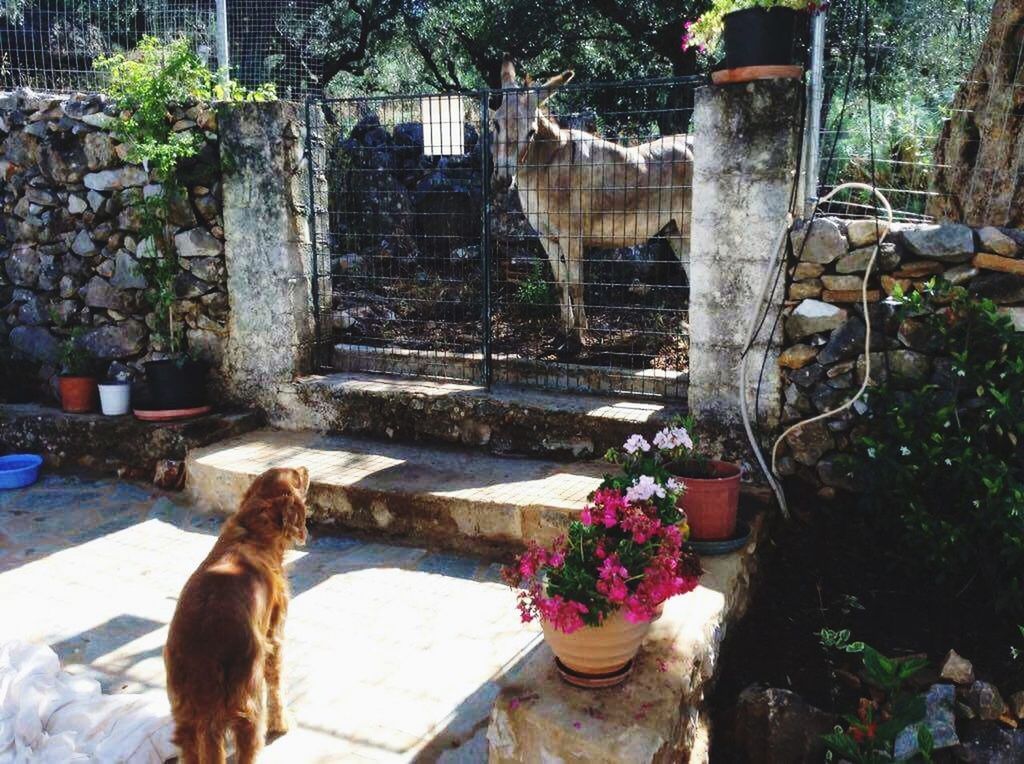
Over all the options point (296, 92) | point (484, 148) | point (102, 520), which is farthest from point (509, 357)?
point (296, 92)

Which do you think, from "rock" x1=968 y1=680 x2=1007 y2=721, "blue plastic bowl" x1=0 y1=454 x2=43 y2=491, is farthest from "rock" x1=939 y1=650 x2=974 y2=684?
"blue plastic bowl" x1=0 y1=454 x2=43 y2=491

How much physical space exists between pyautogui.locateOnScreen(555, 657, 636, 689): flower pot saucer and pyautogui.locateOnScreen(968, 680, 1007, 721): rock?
4.76 feet

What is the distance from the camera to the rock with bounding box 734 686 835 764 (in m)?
3.41

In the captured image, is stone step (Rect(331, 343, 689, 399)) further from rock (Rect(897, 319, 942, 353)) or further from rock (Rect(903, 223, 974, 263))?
rock (Rect(903, 223, 974, 263))

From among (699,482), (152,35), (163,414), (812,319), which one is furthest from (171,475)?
(152,35)

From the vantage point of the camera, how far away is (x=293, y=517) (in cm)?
346

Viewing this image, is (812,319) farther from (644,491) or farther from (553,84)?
(553,84)

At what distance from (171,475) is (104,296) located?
1.72m

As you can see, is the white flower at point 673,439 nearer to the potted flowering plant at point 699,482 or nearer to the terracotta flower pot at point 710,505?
the potted flowering plant at point 699,482

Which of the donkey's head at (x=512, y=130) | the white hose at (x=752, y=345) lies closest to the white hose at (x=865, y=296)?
the white hose at (x=752, y=345)

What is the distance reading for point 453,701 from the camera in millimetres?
3455

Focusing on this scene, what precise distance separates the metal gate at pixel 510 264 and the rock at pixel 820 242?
109 centimetres

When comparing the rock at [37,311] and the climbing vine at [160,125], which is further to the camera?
the rock at [37,311]

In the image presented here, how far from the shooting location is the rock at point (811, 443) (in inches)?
183
